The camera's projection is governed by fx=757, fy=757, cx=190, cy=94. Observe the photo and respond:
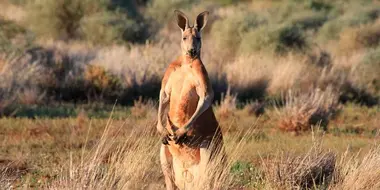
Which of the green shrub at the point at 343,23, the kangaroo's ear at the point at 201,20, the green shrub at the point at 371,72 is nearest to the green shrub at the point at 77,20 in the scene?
the green shrub at the point at 343,23

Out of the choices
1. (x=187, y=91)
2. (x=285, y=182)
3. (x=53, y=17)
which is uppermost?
(x=187, y=91)

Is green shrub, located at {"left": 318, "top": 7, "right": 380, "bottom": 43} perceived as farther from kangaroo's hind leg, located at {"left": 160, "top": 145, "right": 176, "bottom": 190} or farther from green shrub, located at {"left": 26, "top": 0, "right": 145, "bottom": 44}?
kangaroo's hind leg, located at {"left": 160, "top": 145, "right": 176, "bottom": 190}

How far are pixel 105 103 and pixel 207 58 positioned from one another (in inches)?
228

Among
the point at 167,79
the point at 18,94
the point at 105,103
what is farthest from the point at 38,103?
the point at 167,79

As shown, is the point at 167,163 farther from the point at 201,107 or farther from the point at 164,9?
the point at 164,9

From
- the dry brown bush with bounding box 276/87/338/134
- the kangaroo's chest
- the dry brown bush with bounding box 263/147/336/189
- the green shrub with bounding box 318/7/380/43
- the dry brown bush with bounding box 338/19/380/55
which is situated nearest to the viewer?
the kangaroo's chest

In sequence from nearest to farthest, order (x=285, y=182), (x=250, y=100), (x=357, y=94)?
(x=285, y=182), (x=250, y=100), (x=357, y=94)

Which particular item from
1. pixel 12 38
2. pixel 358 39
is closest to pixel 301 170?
pixel 12 38

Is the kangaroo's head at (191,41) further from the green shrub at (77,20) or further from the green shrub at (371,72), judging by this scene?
the green shrub at (77,20)

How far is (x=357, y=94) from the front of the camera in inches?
797

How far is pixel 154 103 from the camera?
16906mm

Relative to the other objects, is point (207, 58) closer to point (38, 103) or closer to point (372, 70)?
point (372, 70)

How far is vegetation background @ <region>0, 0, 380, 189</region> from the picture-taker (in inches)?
305

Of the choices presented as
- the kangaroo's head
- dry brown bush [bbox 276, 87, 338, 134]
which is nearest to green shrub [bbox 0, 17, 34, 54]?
dry brown bush [bbox 276, 87, 338, 134]
